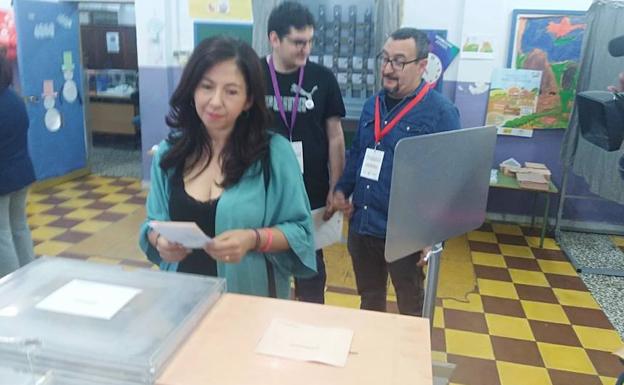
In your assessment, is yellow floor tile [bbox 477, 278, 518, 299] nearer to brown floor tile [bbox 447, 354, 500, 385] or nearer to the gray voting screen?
brown floor tile [bbox 447, 354, 500, 385]

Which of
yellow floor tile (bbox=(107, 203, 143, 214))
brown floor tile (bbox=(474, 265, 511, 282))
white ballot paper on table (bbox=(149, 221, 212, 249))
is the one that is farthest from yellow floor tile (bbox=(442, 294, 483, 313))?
yellow floor tile (bbox=(107, 203, 143, 214))

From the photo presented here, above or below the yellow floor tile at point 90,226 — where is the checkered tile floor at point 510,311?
below

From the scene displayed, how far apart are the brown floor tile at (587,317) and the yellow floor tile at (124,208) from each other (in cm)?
363

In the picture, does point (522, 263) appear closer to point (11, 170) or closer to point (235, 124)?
point (235, 124)

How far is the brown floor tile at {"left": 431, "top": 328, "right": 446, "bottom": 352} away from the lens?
8.75 feet

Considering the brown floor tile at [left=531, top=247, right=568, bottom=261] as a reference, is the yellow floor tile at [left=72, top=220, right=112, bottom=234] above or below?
below

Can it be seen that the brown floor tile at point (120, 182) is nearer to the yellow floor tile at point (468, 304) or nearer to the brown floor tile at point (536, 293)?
the yellow floor tile at point (468, 304)

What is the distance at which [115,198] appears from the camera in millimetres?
5055

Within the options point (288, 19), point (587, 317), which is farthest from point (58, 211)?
point (587, 317)

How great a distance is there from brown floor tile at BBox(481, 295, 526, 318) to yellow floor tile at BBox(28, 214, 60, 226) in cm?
352

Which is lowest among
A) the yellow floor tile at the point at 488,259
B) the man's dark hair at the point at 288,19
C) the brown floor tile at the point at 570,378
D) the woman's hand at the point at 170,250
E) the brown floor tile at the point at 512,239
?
the brown floor tile at the point at 570,378

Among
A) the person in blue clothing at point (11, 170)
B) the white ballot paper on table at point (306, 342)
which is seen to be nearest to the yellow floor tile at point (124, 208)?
the person in blue clothing at point (11, 170)

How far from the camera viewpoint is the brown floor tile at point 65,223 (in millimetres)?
4238

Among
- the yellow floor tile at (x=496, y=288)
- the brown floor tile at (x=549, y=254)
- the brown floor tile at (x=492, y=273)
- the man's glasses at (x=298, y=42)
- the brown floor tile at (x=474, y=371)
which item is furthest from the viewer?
the brown floor tile at (x=549, y=254)
